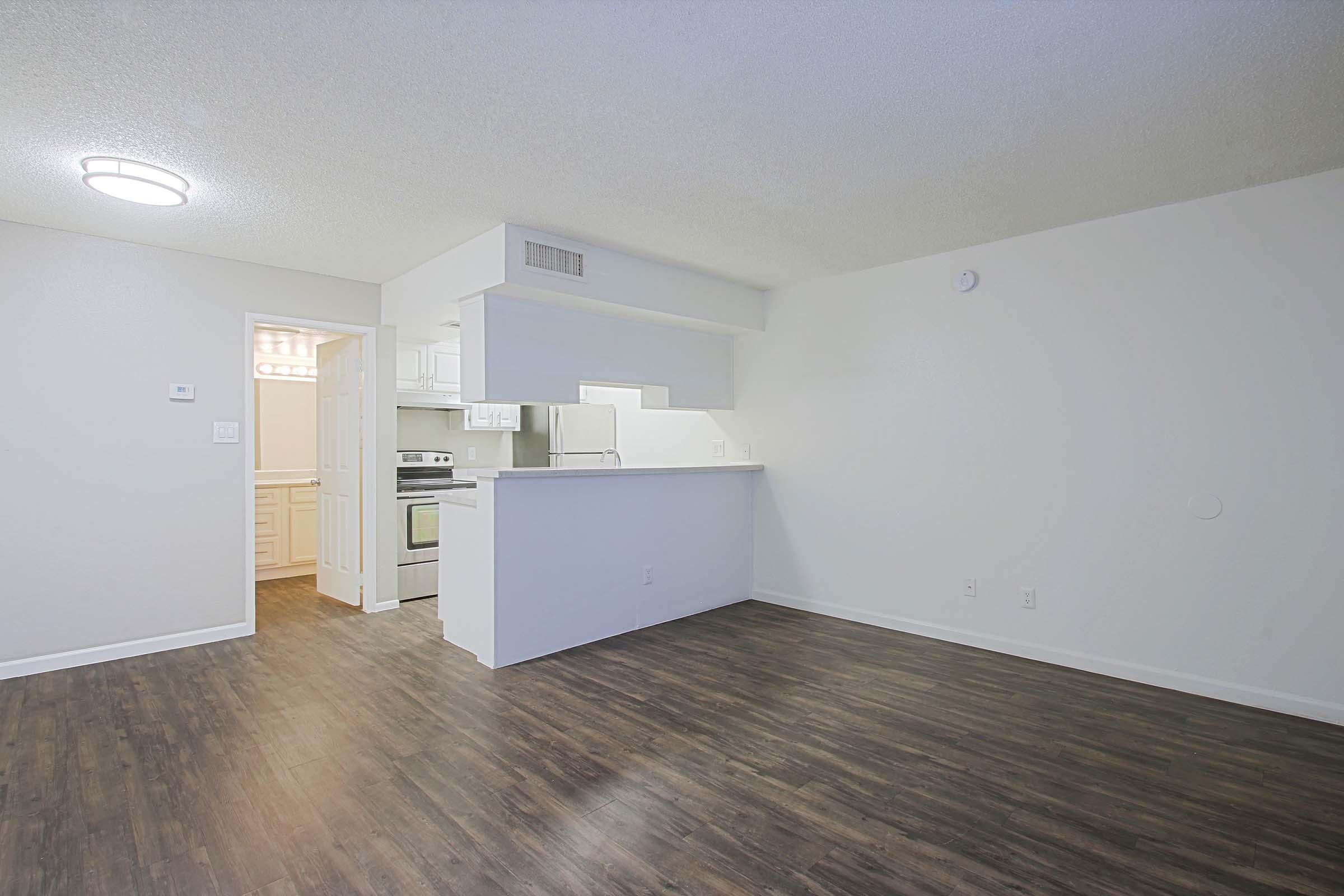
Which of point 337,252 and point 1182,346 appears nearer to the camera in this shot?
point 1182,346

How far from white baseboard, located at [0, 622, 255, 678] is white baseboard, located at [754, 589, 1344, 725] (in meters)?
4.00

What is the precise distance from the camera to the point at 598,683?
341cm

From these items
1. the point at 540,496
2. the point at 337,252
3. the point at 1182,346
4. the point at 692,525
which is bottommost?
the point at 692,525

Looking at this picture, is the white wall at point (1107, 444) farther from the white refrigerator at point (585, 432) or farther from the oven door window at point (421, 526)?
the oven door window at point (421, 526)

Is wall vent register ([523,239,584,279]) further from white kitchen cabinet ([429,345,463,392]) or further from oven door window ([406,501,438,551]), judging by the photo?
oven door window ([406,501,438,551])

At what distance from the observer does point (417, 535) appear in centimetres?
527

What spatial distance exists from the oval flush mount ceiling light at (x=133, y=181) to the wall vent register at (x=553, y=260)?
5.28ft

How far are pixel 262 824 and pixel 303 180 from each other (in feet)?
8.76

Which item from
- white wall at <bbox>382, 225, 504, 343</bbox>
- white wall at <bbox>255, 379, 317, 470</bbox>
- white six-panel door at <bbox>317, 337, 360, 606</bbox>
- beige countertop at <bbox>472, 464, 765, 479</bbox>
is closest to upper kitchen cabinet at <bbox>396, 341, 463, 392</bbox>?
white wall at <bbox>382, 225, 504, 343</bbox>

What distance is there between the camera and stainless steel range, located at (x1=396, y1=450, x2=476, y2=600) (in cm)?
520

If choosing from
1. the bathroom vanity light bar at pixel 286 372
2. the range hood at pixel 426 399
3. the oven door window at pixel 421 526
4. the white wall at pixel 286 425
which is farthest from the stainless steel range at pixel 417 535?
the bathroom vanity light bar at pixel 286 372

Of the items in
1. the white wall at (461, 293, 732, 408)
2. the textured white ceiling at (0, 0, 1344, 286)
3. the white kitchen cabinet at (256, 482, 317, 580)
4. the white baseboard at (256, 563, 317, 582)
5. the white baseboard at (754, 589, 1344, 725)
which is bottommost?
the white baseboard at (256, 563, 317, 582)

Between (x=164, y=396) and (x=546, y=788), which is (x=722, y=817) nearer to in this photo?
(x=546, y=788)

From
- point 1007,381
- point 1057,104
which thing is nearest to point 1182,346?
point 1007,381
